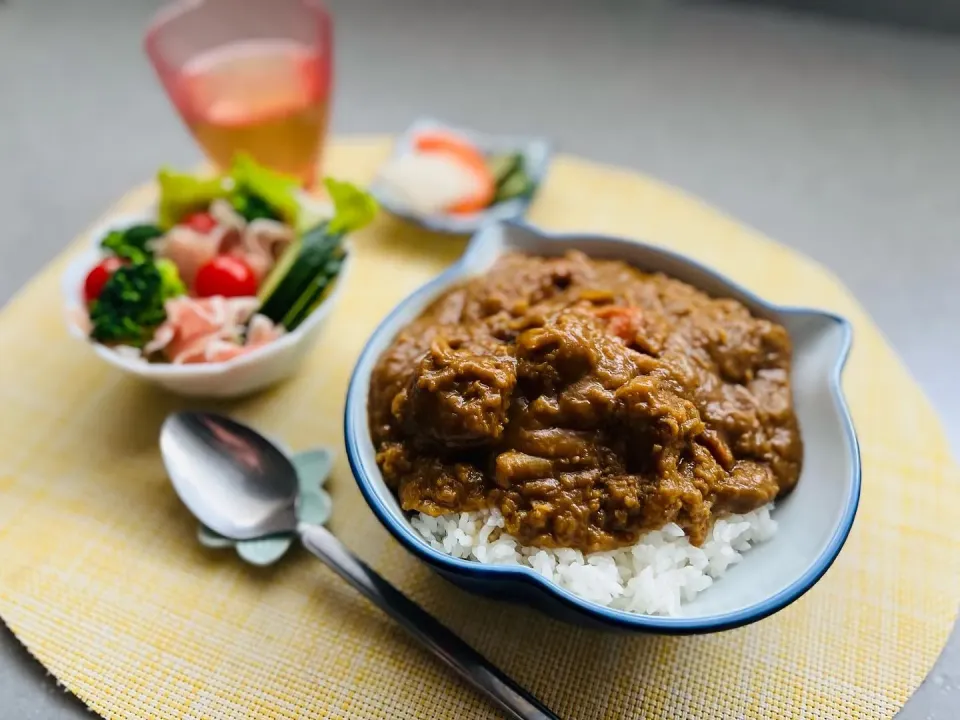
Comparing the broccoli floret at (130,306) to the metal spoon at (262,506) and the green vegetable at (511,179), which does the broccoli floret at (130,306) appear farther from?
the green vegetable at (511,179)

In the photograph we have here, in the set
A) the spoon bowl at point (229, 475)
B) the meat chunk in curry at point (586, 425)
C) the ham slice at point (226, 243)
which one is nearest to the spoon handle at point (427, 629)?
the spoon bowl at point (229, 475)

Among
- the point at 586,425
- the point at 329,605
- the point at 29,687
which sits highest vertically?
the point at 586,425

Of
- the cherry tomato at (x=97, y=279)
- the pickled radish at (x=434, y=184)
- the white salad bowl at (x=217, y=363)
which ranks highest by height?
the pickled radish at (x=434, y=184)

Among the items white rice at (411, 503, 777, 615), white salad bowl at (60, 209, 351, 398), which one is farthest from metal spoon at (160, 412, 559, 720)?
white rice at (411, 503, 777, 615)

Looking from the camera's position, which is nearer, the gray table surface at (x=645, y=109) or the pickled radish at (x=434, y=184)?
the pickled radish at (x=434, y=184)

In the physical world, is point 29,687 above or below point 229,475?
below

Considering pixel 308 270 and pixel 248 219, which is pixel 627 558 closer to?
pixel 308 270

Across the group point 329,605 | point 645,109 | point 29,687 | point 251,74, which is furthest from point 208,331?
point 645,109
